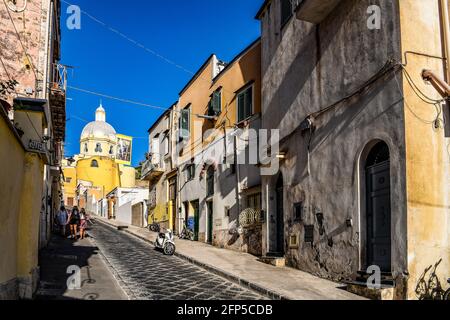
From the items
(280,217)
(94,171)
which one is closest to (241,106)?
(280,217)

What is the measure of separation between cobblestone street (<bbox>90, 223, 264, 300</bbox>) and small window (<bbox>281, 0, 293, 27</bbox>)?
25.9ft

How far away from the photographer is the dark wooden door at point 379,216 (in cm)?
914

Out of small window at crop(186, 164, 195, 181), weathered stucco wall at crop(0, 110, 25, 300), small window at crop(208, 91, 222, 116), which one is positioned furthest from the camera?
small window at crop(186, 164, 195, 181)

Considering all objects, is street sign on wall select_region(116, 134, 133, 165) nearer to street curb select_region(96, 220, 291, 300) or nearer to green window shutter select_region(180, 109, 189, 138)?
green window shutter select_region(180, 109, 189, 138)

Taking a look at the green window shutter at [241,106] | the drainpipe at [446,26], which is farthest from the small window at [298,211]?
the green window shutter at [241,106]

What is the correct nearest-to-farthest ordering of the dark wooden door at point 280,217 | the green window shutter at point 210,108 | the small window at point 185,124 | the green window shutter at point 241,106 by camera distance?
the dark wooden door at point 280,217, the green window shutter at point 241,106, the green window shutter at point 210,108, the small window at point 185,124

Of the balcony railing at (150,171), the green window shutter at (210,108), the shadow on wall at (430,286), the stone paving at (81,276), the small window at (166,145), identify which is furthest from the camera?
the balcony railing at (150,171)

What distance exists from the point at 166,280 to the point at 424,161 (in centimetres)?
622

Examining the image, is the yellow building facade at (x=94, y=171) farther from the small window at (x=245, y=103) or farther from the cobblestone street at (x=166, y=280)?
the cobblestone street at (x=166, y=280)

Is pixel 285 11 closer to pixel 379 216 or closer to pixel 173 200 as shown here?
pixel 379 216

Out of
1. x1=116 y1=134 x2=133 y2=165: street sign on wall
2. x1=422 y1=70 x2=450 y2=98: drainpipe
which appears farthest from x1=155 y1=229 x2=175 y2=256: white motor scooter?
x1=116 y1=134 x2=133 y2=165: street sign on wall

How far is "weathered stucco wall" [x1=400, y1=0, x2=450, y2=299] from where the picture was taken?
8.25 m

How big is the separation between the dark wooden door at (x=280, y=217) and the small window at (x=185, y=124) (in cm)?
1016

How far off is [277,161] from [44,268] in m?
7.10
